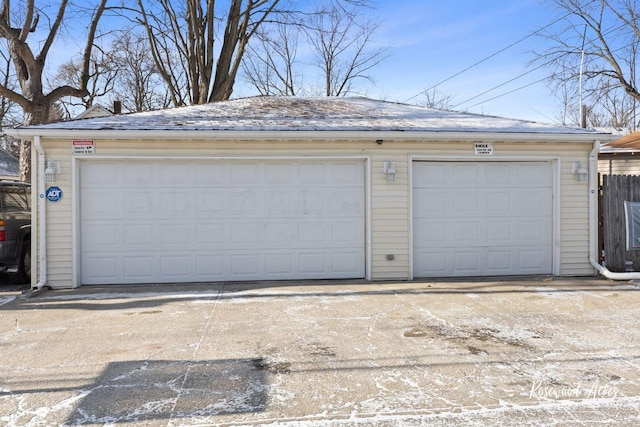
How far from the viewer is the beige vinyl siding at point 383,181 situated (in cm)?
750

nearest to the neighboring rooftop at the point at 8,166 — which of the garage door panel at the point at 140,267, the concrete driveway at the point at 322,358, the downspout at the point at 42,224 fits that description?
the downspout at the point at 42,224

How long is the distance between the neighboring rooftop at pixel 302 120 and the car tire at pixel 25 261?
2.22m

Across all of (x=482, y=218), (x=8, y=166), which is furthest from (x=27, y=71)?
(x=482, y=218)

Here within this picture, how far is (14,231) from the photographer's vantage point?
7969 mm

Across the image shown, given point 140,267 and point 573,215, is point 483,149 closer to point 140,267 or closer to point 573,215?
point 573,215

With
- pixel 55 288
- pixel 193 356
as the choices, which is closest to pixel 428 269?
pixel 193 356

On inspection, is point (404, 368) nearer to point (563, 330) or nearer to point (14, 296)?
point (563, 330)

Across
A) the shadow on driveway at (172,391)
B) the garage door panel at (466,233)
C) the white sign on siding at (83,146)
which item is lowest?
the shadow on driveway at (172,391)

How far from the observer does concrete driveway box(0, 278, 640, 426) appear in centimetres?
325

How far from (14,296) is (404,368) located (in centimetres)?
630

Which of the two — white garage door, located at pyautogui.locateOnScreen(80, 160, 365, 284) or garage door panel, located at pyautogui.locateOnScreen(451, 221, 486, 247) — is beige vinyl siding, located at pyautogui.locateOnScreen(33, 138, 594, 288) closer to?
white garage door, located at pyautogui.locateOnScreen(80, 160, 365, 284)

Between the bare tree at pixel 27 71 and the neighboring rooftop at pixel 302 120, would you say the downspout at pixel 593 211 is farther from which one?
the bare tree at pixel 27 71

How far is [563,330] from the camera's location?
5.13 metres

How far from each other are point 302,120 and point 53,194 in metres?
4.30
